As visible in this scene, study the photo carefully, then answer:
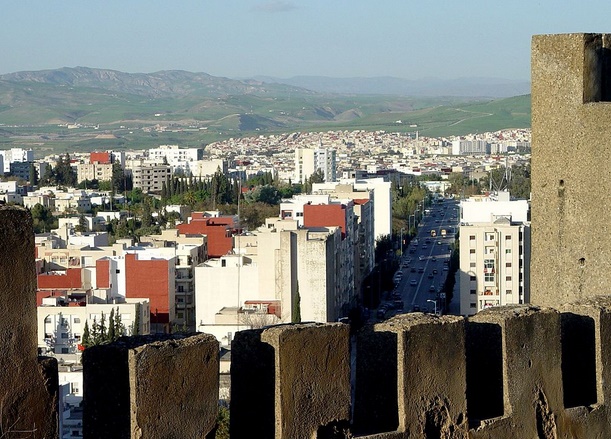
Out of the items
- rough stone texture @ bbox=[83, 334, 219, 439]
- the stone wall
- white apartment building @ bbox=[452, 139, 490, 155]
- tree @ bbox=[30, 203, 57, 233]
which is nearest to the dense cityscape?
tree @ bbox=[30, 203, 57, 233]

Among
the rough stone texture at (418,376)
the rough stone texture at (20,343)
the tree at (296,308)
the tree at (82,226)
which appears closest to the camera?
the rough stone texture at (20,343)

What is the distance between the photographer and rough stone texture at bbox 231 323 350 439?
3793 millimetres

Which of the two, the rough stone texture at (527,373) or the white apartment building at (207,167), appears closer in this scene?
the rough stone texture at (527,373)

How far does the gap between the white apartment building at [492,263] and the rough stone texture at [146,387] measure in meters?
29.8

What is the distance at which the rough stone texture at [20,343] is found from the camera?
3426 millimetres

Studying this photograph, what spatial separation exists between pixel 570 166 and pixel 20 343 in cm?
282

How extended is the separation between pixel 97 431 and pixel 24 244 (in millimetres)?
540

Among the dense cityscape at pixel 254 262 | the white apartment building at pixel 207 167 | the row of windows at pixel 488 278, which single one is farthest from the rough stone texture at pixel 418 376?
the white apartment building at pixel 207 167

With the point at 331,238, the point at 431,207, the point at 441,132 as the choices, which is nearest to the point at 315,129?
the point at 441,132

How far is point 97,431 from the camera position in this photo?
3.65m

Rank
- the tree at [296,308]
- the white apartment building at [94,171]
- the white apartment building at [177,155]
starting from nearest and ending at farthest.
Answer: the tree at [296,308] → the white apartment building at [94,171] → the white apartment building at [177,155]

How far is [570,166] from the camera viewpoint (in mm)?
5598

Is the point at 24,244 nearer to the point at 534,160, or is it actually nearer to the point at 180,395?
the point at 180,395

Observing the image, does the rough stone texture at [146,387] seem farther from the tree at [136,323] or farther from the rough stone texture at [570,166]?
the tree at [136,323]
